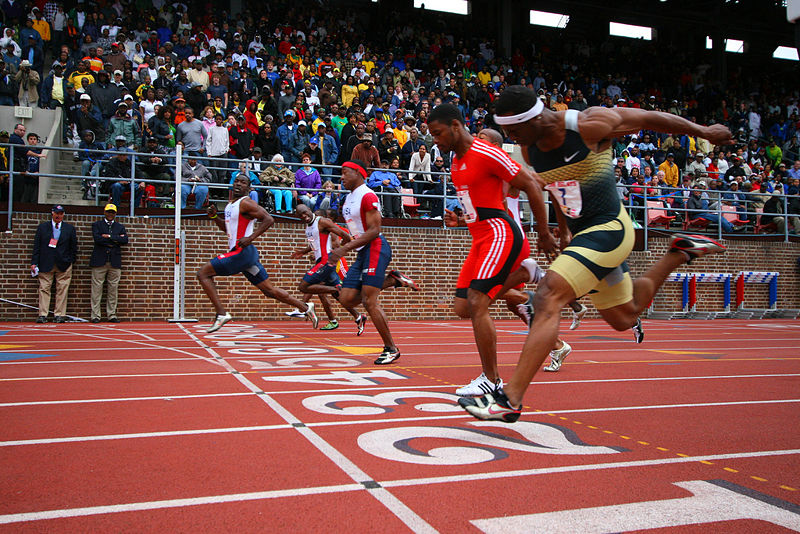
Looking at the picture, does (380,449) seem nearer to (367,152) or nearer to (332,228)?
(332,228)

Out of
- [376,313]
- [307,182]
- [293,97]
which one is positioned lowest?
[376,313]

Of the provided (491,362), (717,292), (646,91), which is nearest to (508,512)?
(491,362)

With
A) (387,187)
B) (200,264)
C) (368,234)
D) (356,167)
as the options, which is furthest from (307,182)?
(368,234)

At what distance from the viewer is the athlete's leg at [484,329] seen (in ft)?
15.4

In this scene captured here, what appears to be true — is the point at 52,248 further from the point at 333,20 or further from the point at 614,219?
the point at 333,20

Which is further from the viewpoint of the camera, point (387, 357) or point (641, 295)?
point (387, 357)

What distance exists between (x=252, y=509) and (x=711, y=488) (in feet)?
6.42

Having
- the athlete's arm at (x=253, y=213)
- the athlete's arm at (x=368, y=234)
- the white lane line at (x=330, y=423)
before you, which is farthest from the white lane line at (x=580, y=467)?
the athlete's arm at (x=253, y=213)

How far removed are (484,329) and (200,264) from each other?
10.7 m

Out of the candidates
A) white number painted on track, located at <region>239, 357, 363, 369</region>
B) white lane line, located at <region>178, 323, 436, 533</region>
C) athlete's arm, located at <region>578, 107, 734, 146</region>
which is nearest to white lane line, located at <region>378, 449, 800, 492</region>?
white lane line, located at <region>178, 323, 436, 533</region>

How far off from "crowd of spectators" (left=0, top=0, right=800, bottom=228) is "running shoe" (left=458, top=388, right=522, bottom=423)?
10.2 metres

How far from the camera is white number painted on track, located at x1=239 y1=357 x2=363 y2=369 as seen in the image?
260 inches

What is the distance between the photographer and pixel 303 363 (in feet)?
22.5

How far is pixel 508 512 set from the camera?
256cm
